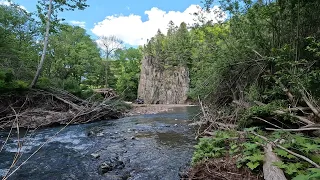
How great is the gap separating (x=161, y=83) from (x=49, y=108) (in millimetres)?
28875

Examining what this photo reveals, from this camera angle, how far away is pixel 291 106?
20.2ft

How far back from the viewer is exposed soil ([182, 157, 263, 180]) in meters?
3.47

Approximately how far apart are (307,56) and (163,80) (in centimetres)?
3423

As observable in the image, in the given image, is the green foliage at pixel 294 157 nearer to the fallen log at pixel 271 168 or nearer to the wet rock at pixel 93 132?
the fallen log at pixel 271 168

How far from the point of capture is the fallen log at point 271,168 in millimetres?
2906

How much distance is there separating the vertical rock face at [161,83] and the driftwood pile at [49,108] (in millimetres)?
25101

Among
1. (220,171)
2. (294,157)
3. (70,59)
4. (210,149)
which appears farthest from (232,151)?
(70,59)

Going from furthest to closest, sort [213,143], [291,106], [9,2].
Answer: [9,2]
[291,106]
[213,143]

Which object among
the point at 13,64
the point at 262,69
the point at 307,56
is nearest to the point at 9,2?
the point at 13,64

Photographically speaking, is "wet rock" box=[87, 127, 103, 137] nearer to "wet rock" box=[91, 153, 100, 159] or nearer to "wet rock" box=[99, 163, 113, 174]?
"wet rock" box=[91, 153, 100, 159]

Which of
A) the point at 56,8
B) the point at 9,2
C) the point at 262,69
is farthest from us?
the point at 9,2

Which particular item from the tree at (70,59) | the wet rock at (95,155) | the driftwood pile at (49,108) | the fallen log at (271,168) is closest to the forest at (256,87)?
the fallen log at (271,168)

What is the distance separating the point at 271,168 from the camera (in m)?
3.12

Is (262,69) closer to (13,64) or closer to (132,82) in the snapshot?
(13,64)
